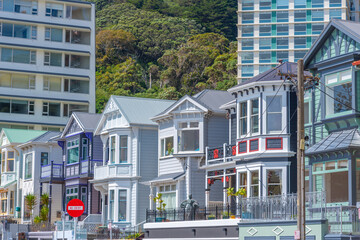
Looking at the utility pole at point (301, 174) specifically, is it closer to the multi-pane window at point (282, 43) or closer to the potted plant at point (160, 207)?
the potted plant at point (160, 207)

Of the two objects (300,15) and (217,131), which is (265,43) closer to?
(300,15)

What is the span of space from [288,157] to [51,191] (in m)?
27.4

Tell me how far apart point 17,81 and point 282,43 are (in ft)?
139

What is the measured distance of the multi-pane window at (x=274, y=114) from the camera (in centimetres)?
3756

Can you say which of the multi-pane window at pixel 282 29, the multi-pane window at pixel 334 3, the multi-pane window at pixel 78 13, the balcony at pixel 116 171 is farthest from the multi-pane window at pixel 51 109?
the multi-pane window at pixel 334 3

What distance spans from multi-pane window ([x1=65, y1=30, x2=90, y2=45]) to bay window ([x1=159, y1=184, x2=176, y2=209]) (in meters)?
48.9

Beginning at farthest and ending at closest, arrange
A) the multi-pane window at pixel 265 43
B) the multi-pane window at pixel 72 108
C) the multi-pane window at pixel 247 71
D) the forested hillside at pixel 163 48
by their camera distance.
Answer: the multi-pane window at pixel 265 43, the multi-pane window at pixel 247 71, the forested hillside at pixel 163 48, the multi-pane window at pixel 72 108

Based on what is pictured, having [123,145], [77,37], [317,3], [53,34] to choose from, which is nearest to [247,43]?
[317,3]

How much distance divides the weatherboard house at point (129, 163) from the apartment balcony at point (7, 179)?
58.1 ft

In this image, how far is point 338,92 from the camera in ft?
111

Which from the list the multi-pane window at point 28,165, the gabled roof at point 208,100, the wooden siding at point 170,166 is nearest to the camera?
the gabled roof at point 208,100

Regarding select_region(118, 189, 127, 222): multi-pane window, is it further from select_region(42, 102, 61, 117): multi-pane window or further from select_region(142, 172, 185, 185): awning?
select_region(42, 102, 61, 117): multi-pane window

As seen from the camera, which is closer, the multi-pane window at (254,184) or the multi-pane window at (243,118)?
the multi-pane window at (254,184)

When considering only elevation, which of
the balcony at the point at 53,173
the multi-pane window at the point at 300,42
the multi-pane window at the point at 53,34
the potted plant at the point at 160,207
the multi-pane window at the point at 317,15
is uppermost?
the multi-pane window at the point at 317,15
